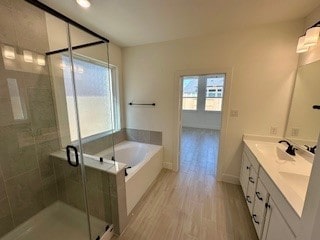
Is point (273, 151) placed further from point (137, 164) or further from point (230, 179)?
point (137, 164)

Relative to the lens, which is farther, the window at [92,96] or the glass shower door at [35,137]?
the window at [92,96]

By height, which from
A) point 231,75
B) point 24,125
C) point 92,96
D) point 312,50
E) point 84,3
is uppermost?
point 84,3

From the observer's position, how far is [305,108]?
5.73 ft

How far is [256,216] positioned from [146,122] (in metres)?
2.20

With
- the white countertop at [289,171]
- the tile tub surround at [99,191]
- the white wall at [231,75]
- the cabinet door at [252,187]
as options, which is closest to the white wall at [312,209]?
the white countertop at [289,171]

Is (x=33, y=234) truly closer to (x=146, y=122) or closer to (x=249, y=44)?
(x=146, y=122)

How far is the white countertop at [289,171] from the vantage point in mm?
978

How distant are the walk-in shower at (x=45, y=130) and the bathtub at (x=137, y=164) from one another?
0.95ft

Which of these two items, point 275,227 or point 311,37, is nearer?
point 275,227

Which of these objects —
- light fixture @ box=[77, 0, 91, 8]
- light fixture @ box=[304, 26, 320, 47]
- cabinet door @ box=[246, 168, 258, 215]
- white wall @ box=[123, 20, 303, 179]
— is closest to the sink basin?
cabinet door @ box=[246, 168, 258, 215]

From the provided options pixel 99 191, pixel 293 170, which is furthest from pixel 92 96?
pixel 293 170

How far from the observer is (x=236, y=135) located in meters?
2.38

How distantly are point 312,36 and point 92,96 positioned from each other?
286cm

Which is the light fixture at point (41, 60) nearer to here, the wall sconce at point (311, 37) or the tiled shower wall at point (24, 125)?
the tiled shower wall at point (24, 125)
